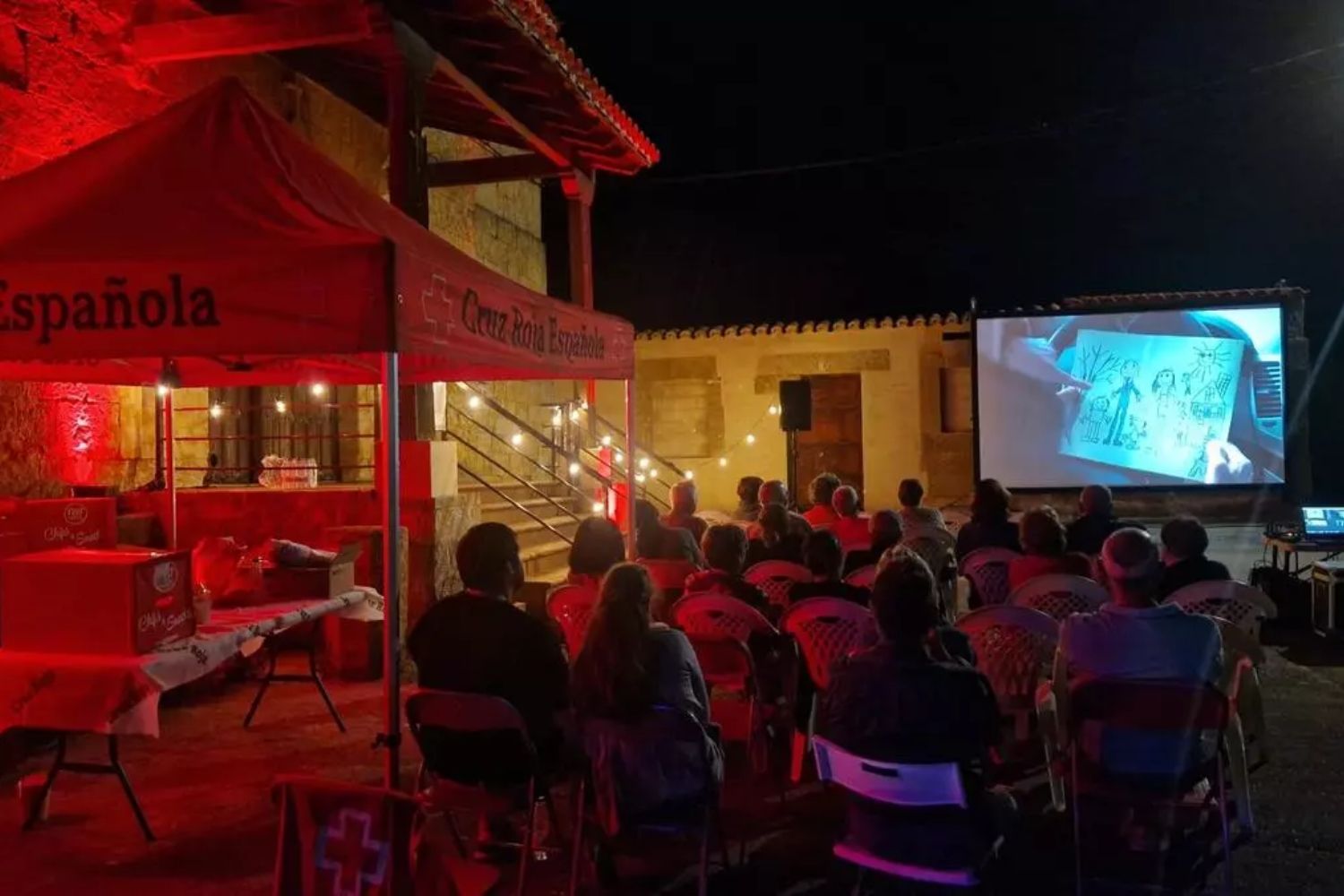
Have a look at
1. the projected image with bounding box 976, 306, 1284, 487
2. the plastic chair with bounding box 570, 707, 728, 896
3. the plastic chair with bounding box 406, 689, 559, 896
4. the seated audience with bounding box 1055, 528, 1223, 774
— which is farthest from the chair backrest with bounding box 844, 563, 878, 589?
the projected image with bounding box 976, 306, 1284, 487

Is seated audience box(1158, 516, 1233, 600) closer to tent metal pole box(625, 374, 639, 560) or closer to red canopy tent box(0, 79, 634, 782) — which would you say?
tent metal pole box(625, 374, 639, 560)

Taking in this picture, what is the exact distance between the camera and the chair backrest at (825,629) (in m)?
4.36

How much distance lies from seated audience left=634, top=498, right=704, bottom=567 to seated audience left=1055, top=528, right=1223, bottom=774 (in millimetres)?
2620

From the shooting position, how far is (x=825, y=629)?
449 cm

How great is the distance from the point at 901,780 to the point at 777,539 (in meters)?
3.34

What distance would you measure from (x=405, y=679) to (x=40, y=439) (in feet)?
8.78

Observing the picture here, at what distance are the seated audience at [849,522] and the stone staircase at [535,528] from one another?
225cm

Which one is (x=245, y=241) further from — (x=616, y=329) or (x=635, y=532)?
(x=635, y=532)

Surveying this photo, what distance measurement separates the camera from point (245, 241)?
10.7 ft

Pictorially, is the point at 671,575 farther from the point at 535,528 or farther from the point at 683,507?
the point at 535,528

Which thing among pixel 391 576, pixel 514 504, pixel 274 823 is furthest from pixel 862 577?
pixel 514 504

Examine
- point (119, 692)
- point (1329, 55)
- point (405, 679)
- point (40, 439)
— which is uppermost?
point (1329, 55)

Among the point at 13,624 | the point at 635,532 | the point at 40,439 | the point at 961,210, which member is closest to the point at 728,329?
the point at 961,210

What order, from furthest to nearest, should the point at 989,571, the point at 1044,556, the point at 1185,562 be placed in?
the point at 989,571 → the point at 1044,556 → the point at 1185,562
